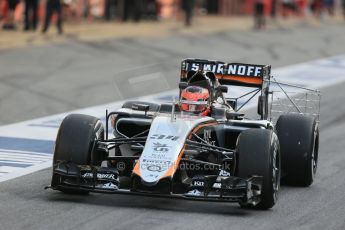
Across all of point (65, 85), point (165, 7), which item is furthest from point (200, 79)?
point (165, 7)

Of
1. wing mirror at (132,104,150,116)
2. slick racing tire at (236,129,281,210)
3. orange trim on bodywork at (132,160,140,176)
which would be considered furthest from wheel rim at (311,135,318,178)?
orange trim on bodywork at (132,160,140,176)

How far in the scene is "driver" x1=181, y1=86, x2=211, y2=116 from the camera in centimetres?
1216

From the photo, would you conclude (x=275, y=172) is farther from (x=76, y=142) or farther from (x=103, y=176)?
(x=76, y=142)

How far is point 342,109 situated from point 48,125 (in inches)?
261

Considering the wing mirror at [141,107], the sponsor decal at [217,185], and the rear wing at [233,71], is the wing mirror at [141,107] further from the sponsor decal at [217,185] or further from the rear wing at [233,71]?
the sponsor decal at [217,185]

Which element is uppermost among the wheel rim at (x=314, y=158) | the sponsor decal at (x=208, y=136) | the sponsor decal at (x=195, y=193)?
the sponsor decal at (x=208, y=136)

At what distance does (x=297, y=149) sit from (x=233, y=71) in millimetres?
1792

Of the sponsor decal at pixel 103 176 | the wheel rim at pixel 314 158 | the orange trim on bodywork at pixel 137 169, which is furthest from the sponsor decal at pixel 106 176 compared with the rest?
the wheel rim at pixel 314 158

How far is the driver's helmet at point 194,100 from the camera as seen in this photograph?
12.2 meters

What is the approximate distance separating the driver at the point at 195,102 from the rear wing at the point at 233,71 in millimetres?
1410

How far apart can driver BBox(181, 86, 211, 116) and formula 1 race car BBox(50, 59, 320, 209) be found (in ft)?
0.04

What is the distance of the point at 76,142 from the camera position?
455 inches

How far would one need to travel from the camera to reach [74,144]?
1153 cm

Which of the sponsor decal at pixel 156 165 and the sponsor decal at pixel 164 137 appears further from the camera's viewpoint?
the sponsor decal at pixel 164 137
